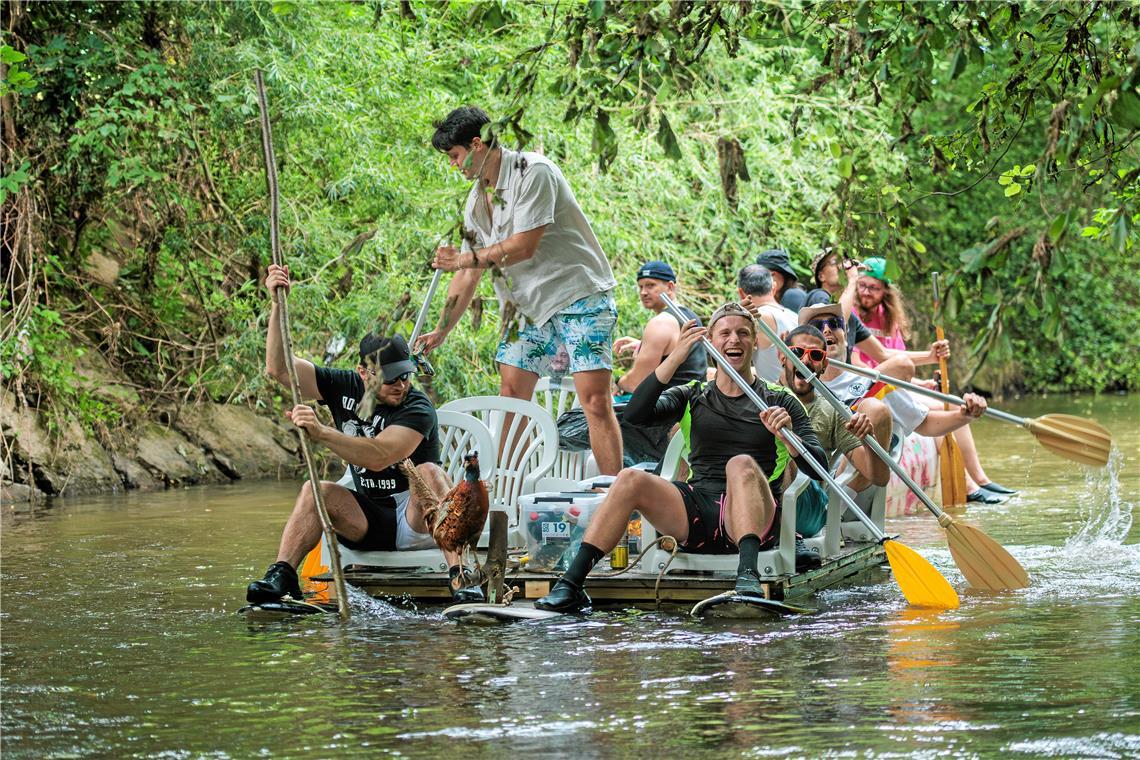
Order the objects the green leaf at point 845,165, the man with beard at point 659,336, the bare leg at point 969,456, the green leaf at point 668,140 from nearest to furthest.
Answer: the green leaf at point 845,165, the green leaf at point 668,140, the man with beard at point 659,336, the bare leg at point 969,456

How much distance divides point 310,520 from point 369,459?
366 mm

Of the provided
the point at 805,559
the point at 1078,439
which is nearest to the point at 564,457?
the point at 805,559

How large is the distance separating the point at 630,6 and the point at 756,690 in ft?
7.21

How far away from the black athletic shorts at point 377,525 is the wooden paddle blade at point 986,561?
243 centimetres

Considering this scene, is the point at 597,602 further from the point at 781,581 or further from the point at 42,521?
the point at 42,521

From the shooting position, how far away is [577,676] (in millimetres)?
5641

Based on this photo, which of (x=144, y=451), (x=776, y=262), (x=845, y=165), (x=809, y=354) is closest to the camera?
(x=845, y=165)

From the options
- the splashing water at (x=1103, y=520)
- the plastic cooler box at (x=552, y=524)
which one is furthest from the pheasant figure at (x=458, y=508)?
the splashing water at (x=1103, y=520)

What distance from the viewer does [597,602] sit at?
7367 millimetres

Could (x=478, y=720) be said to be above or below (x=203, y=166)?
below

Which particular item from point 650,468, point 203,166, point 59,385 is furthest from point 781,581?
point 203,166

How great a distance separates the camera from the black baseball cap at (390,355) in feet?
23.7

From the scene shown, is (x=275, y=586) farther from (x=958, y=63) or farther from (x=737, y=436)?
(x=958, y=63)

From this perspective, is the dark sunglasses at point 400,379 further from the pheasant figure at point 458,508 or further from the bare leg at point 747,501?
the bare leg at point 747,501
